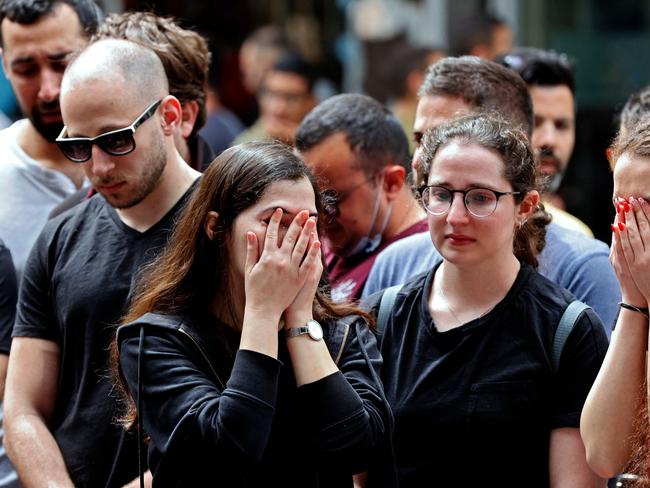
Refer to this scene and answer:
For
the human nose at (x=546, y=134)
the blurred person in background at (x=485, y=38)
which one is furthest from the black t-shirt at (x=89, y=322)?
the blurred person in background at (x=485, y=38)

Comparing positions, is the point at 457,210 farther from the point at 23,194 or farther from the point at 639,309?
the point at 23,194

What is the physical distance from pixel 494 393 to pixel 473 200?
0.53 m

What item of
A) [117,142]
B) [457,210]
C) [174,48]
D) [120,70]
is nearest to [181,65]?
[174,48]

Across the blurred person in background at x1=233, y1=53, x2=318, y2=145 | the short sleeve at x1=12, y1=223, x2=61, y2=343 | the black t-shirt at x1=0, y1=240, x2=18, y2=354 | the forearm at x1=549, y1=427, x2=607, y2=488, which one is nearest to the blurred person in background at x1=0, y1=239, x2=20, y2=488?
the black t-shirt at x1=0, y1=240, x2=18, y2=354

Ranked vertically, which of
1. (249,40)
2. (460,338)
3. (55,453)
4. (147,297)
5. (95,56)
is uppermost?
(95,56)

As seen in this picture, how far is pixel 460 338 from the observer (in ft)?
10.6

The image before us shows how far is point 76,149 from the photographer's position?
3.54m

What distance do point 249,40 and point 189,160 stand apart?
6150 millimetres

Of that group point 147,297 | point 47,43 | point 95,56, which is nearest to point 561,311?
point 147,297

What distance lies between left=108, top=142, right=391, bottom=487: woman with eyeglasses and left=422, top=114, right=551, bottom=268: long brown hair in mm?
517

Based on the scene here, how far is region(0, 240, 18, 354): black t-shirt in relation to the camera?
3.83 meters

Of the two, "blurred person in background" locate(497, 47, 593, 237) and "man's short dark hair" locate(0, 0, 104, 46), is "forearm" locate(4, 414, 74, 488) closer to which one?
"man's short dark hair" locate(0, 0, 104, 46)

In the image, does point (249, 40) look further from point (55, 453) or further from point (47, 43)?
point (55, 453)

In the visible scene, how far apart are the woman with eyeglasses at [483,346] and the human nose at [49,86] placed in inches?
65.4
